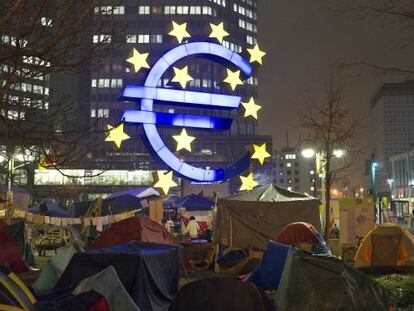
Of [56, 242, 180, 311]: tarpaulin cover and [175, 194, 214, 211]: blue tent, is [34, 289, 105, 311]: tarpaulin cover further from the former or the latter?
[175, 194, 214, 211]: blue tent

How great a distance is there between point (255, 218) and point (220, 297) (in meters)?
11.5

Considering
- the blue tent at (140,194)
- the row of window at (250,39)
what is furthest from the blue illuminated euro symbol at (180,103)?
the row of window at (250,39)

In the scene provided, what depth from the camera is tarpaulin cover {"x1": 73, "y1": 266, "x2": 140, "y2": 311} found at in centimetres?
788

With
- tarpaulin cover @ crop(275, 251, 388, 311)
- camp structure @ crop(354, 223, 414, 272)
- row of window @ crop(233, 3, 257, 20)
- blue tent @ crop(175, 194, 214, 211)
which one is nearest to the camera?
tarpaulin cover @ crop(275, 251, 388, 311)

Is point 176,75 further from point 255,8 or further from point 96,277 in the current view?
point 255,8

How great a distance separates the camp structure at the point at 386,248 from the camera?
1459cm

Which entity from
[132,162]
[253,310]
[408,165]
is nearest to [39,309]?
[253,310]

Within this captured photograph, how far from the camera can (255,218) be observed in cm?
1792

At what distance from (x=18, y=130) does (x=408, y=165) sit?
361 feet

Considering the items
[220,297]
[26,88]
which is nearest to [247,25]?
[26,88]

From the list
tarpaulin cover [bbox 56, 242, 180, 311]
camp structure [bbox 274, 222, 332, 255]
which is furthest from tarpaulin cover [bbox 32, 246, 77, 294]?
camp structure [bbox 274, 222, 332, 255]

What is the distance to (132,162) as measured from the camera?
9344 cm

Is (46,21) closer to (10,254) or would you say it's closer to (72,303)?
(72,303)

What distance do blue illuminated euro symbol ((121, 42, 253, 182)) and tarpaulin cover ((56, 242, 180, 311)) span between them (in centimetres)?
1159
